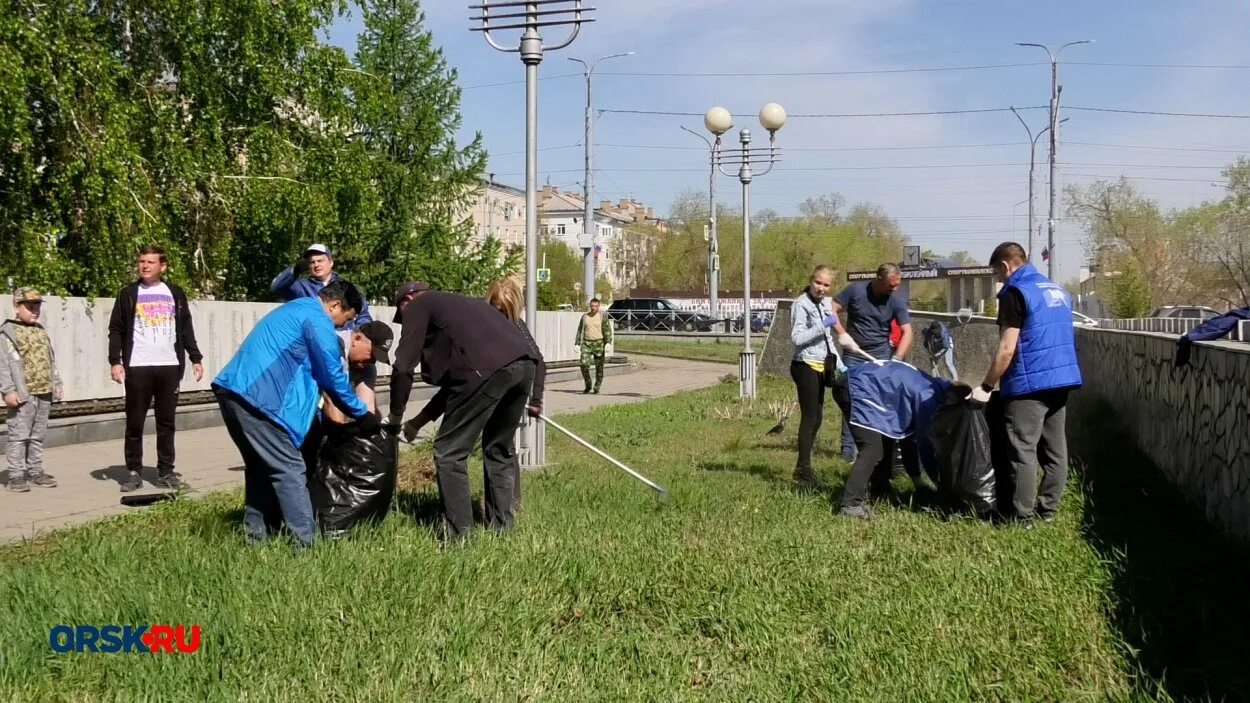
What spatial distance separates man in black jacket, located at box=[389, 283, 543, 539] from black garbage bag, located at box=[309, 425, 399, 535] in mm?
228

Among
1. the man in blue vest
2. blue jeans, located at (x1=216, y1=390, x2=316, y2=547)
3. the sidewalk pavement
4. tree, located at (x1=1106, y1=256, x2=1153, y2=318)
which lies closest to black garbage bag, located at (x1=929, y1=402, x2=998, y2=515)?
the man in blue vest

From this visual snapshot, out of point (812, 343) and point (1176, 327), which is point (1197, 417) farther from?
point (1176, 327)

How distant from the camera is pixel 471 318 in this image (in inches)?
242

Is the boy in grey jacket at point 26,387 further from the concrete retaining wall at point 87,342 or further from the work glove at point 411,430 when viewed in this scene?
the concrete retaining wall at point 87,342

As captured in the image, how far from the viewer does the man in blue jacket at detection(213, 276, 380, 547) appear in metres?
5.60

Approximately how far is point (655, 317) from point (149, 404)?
52686 mm

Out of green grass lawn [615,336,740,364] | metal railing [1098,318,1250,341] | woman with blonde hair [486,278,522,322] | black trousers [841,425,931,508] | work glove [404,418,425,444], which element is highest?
woman with blonde hair [486,278,522,322]

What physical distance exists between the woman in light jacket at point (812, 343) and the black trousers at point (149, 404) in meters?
4.50

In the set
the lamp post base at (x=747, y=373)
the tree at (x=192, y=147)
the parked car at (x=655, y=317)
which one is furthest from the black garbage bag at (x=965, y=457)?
the parked car at (x=655, y=317)

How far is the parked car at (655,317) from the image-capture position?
59.8 meters

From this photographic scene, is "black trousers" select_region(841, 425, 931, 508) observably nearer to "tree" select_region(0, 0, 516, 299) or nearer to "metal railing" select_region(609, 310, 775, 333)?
"tree" select_region(0, 0, 516, 299)

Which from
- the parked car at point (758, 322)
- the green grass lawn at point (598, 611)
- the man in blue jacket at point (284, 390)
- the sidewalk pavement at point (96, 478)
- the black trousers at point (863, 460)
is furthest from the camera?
the parked car at point (758, 322)

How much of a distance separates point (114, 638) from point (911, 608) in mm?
3047

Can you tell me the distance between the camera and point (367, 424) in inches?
239
